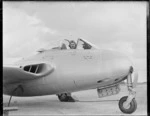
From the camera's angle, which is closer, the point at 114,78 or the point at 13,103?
the point at 114,78

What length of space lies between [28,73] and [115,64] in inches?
43.5

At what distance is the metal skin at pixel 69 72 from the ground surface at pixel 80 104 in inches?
4.2

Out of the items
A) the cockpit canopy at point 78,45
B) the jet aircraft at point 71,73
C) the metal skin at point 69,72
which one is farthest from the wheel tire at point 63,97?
the cockpit canopy at point 78,45

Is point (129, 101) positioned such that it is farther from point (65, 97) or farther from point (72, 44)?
point (72, 44)

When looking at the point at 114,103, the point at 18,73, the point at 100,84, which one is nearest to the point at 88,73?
the point at 100,84

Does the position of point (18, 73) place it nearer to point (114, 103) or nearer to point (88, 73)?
point (88, 73)

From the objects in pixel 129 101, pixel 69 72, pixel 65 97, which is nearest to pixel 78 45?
pixel 69 72

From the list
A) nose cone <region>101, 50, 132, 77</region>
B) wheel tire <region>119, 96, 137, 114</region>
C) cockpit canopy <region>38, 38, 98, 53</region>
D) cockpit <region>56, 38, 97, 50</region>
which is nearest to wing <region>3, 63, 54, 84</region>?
cockpit canopy <region>38, 38, 98, 53</region>

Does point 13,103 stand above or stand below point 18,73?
below

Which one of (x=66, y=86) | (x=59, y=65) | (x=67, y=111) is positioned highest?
(x=59, y=65)

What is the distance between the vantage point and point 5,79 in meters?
3.95

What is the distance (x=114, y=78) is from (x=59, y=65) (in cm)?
73

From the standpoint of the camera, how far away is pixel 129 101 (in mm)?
3936

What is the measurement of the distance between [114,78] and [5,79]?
1369mm
